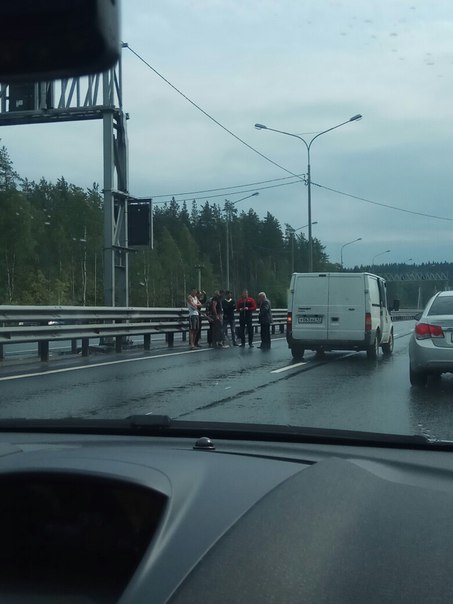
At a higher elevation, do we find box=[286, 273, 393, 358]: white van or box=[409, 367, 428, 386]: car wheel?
box=[286, 273, 393, 358]: white van

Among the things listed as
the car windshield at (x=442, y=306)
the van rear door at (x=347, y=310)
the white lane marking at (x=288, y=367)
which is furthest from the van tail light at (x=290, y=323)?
the car windshield at (x=442, y=306)

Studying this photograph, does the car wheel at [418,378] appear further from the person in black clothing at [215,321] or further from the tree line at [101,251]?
the tree line at [101,251]

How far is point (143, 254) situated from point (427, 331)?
63.3 meters

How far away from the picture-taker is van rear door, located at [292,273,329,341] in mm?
20266

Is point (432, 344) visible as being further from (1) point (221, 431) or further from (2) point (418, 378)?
(1) point (221, 431)

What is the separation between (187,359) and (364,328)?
411cm

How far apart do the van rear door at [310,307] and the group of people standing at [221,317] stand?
12.6 feet

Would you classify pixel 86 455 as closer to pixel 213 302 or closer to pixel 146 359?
pixel 146 359

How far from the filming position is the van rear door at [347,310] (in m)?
20.3

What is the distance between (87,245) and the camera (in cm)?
6619

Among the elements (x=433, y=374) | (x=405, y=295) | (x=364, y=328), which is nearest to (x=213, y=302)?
(x=364, y=328)

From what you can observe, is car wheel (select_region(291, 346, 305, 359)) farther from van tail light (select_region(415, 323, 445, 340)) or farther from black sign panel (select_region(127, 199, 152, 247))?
van tail light (select_region(415, 323, 445, 340))

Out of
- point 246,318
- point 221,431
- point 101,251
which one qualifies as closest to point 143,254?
point 101,251

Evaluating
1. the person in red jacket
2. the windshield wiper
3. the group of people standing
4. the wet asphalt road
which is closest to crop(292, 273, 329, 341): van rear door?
the wet asphalt road
